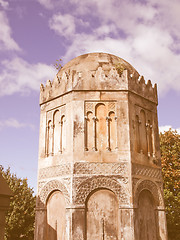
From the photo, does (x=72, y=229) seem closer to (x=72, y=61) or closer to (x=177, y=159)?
(x=72, y=61)

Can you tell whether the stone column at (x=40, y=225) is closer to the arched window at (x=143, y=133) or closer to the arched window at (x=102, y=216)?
the arched window at (x=102, y=216)

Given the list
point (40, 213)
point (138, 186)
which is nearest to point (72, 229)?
point (40, 213)

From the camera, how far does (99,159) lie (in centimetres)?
1060

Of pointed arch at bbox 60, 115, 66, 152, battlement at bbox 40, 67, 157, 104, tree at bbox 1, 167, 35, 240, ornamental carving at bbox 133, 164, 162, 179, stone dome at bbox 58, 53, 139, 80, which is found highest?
stone dome at bbox 58, 53, 139, 80

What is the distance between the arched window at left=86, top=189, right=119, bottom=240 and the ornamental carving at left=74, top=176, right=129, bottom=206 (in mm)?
215

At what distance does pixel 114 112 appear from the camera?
11273mm

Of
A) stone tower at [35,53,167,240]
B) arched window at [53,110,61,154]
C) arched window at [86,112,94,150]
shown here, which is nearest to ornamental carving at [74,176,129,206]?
stone tower at [35,53,167,240]

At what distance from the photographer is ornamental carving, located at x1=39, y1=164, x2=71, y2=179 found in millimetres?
10698

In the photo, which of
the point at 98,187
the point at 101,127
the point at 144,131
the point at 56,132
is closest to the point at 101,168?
the point at 98,187

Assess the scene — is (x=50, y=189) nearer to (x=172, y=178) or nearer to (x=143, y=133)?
(x=143, y=133)

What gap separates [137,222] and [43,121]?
248 inches

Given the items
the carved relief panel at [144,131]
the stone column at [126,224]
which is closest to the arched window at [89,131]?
the carved relief panel at [144,131]

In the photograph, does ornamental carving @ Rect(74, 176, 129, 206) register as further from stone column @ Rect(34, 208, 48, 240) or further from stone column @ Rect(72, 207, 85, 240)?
stone column @ Rect(34, 208, 48, 240)

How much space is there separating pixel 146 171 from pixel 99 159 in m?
2.26
